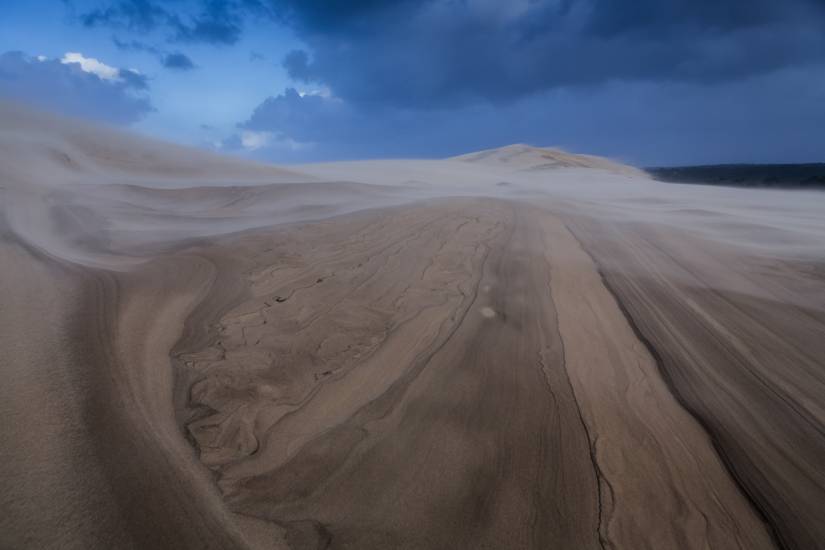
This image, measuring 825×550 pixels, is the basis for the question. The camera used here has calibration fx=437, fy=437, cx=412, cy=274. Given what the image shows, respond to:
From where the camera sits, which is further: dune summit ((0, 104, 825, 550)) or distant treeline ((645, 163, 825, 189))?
distant treeline ((645, 163, 825, 189))

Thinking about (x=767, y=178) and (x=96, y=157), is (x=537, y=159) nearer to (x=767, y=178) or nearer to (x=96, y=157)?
(x=767, y=178)

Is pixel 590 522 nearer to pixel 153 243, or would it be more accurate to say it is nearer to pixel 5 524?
pixel 5 524

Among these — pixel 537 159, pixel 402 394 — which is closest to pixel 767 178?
pixel 537 159

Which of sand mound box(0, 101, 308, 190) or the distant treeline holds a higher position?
sand mound box(0, 101, 308, 190)

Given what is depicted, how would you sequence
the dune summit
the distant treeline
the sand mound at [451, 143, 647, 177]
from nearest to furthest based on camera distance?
1. the dune summit
2. the distant treeline
3. the sand mound at [451, 143, 647, 177]

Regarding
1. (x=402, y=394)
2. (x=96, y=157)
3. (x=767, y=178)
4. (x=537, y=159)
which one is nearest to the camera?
(x=402, y=394)

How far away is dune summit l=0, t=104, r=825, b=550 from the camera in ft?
2.66

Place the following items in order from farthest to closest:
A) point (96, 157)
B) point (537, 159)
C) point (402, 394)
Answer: point (537, 159), point (96, 157), point (402, 394)

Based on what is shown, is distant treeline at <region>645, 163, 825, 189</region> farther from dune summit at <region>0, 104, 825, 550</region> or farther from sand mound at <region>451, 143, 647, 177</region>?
dune summit at <region>0, 104, 825, 550</region>

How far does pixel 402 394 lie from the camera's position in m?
1.17

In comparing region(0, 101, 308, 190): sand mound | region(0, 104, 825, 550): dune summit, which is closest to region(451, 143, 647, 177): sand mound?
region(0, 101, 308, 190): sand mound

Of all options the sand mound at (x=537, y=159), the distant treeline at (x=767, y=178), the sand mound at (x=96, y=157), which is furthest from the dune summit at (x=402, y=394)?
the sand mound at (x=537, y=159)

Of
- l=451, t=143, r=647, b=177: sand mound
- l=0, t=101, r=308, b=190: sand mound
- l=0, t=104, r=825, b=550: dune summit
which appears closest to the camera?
l=0, t=104, r=825, b=550: dune summit

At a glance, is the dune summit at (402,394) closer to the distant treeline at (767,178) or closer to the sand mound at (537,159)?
the distant treeline at (767,178)
